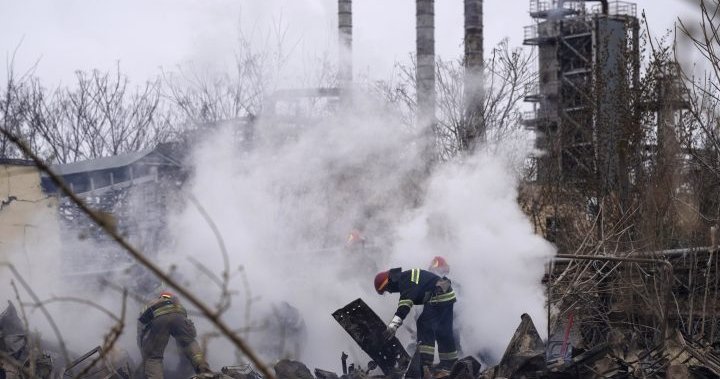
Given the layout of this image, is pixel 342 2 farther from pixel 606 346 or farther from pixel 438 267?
pixel 606 346

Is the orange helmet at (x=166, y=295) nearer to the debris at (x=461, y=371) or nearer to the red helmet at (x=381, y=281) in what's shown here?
the red helmet at (x=381, y=281)

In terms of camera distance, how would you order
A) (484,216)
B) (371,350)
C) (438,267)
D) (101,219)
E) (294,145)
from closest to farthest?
(101,219) < (371,350) < (438,267) < (484,216) < (294,145)

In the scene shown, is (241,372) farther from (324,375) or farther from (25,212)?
(25,212)

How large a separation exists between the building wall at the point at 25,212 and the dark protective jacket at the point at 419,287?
6.81m

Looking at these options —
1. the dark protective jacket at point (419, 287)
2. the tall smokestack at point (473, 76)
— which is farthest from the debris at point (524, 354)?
the tall smokestack at point (473, 76)

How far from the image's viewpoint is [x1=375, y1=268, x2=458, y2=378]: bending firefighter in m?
12.3

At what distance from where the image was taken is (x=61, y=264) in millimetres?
16219

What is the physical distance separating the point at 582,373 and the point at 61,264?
927 cm

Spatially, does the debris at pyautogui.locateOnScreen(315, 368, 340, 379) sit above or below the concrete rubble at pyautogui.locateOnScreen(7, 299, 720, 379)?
below

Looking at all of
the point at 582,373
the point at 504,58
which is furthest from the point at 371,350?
the point at 504,58

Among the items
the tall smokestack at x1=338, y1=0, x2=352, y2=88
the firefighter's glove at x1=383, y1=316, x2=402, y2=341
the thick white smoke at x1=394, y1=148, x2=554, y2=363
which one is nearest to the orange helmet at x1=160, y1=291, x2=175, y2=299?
the firefighter's glove at x1=383, y1=316, x2=402, y2=341

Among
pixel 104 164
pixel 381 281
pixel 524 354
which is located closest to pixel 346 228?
pixel 104 164

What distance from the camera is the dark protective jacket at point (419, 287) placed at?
484 inches

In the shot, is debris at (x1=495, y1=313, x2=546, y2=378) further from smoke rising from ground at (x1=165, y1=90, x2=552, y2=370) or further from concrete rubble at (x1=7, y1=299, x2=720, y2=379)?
smoke rising from ground at (x1=165, y1=90, x2=552, y2=370)
